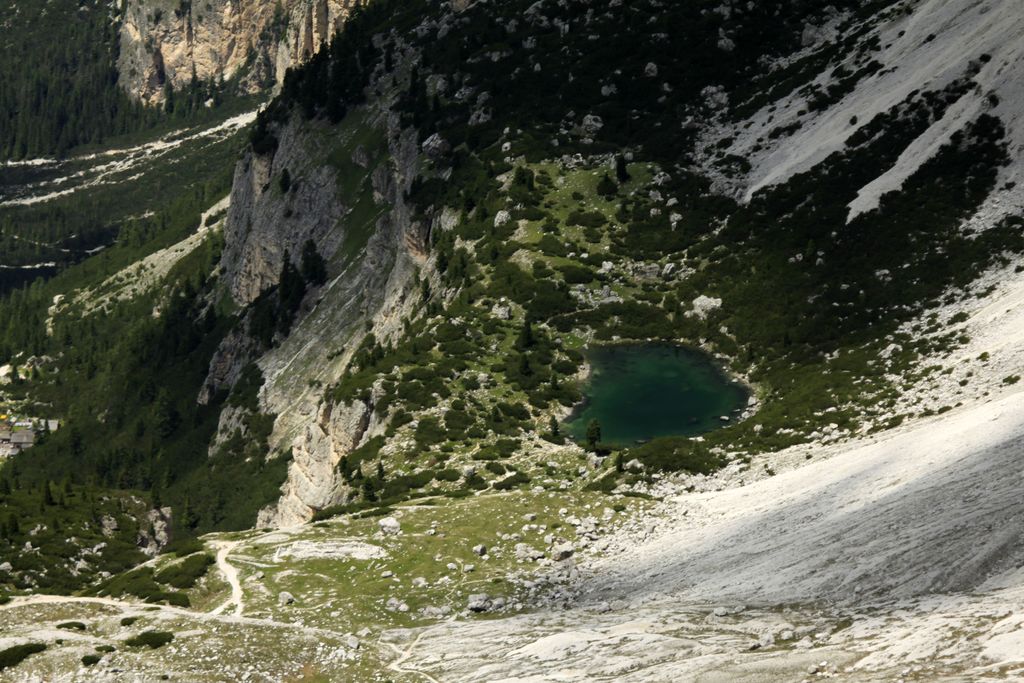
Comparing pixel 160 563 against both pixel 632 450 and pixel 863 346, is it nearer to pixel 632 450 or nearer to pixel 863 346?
pixel 632 450

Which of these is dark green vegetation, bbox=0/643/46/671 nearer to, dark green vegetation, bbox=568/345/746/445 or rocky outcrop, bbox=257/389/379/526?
rocky outcrop, bbox=257/389/379/526

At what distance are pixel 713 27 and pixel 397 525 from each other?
11836 cm

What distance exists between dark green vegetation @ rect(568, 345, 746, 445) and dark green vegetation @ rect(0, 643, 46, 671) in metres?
48.1

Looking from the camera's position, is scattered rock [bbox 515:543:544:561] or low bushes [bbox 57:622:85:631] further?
scattered rock [bbox 515:543:544:561]

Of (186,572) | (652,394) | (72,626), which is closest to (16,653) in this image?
(72,626)

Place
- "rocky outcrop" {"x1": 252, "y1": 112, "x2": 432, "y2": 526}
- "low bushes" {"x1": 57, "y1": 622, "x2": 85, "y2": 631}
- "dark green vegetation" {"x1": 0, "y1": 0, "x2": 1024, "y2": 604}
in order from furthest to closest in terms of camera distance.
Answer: "rocky outcrop" {"x1": 252, "y1": 112, "x2": 432, "y2": 526} → "dark green vegetation" {"x1": 0, "y1": 0, "x2": 1024, "y2": 604} → "low bushes" {"x1": 57, "y1": 622, "x2": 85, "y2": 631}

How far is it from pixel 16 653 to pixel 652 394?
A: 60616 millimetres

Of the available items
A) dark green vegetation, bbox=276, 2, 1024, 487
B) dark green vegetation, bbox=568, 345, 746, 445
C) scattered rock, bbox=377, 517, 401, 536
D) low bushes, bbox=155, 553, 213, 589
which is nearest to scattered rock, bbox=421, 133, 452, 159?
dark green vegetation, bbox=276, 2, 1024, 487

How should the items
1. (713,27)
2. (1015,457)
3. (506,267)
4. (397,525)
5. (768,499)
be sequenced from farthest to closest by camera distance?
(713,27)
(506,267)
(397,525)
(768,499)
(1015,457)

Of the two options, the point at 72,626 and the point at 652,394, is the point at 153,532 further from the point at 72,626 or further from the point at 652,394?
the point at 72,626

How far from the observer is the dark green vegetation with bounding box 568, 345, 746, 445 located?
9894cm

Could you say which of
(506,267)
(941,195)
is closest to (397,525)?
(506,267)

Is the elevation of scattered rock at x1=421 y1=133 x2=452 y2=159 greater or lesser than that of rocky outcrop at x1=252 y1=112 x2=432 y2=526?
greater

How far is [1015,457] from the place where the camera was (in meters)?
57.0
